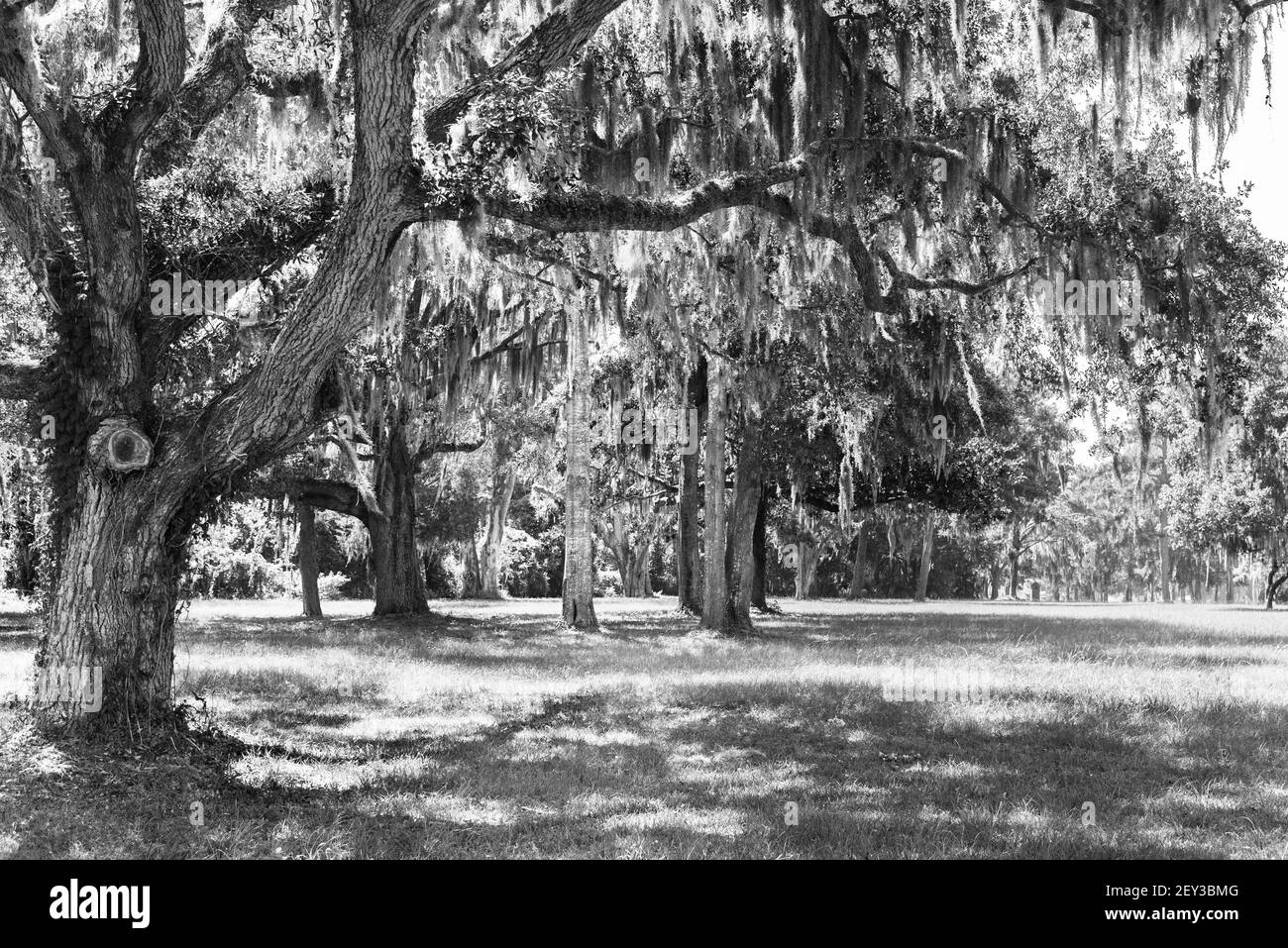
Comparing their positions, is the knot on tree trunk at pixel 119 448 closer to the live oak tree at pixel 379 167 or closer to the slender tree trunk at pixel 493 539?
the live oak tree at pixel 379 167

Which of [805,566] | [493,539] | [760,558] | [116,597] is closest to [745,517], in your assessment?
[760,558]

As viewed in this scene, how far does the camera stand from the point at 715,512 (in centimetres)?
1873

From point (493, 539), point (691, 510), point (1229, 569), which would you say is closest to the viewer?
point (691, 510)

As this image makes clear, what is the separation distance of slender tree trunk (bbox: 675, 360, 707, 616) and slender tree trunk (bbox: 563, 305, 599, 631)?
218 centimetres

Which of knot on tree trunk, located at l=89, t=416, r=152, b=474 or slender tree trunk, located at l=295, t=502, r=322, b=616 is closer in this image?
knot on tree trunk, located at l=89, t=416, r=152, b=474

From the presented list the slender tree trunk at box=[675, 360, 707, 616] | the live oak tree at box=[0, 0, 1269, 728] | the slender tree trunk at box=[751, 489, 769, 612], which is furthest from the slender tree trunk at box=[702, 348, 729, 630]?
the slender tree trunk at box=[751, 489, 769, 612]

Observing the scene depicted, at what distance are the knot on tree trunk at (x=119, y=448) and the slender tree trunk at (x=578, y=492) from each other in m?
11.8

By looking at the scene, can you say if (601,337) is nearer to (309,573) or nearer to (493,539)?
(309,573)

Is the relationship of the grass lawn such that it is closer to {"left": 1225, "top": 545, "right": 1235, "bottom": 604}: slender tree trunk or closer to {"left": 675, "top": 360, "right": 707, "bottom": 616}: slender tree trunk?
{"left": 675, "top": 360, "right": 707, "bottom": 616}: slender tree trunk

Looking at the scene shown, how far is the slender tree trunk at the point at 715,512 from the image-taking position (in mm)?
18703

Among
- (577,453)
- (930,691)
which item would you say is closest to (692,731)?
(930,691)

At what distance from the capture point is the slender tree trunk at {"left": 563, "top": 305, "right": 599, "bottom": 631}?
19016 mm

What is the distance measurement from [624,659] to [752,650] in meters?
2.66

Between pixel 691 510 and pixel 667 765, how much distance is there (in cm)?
1784
